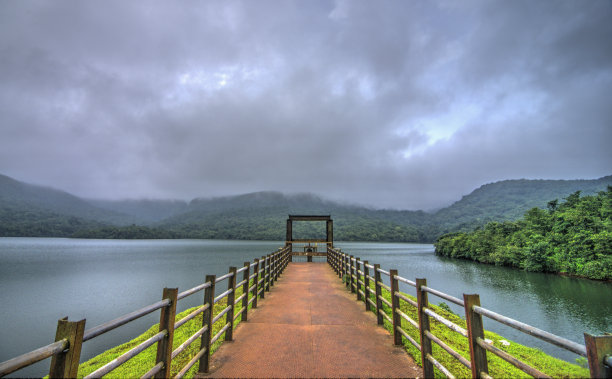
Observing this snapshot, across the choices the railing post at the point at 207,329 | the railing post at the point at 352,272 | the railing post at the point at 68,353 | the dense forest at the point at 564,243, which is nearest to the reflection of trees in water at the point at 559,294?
the dense forest at the point at 564,243

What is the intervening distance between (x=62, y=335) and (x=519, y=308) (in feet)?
59.7

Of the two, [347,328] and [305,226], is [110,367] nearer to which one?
[347,328]

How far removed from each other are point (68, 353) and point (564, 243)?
34888 millimetres

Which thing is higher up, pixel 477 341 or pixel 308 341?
pixel 477 341

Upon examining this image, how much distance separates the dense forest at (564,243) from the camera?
2150 centimetres

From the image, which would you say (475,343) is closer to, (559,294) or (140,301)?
(140,301)

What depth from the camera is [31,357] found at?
1396mm

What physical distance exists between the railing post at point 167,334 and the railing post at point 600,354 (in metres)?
2.90

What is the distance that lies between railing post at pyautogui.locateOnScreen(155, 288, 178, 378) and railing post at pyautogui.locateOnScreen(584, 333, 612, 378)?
9.50ft

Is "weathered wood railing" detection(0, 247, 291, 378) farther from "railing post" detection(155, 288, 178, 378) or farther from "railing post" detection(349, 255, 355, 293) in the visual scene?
"railing post" detection(349, 255, 355, 293)

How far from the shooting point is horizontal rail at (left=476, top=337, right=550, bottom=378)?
5.51ft

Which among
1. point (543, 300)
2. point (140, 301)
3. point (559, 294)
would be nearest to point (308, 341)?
point (140, 301)

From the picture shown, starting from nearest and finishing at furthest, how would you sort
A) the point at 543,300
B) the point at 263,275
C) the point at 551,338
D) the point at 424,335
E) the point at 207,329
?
the point at 551,338, the point at 424,335, the point at 207,329, the point at 263,275, the point at 543,300

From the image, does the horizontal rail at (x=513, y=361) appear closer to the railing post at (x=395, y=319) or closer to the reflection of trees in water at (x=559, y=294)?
the railing post at (x=395, y=319)
